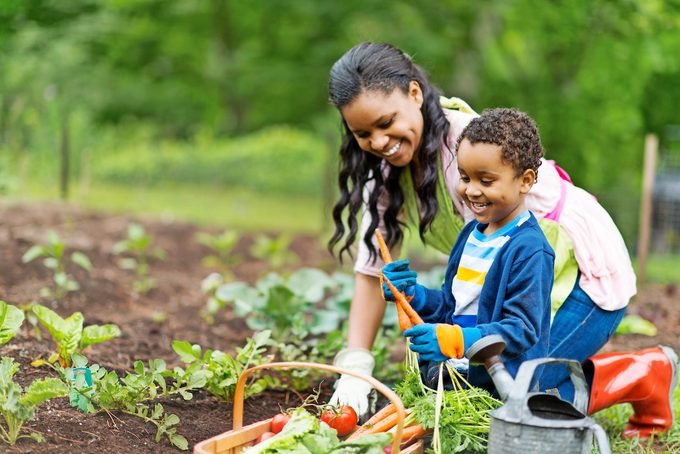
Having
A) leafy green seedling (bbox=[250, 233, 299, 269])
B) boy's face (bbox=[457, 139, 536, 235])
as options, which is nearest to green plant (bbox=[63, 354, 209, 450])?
boy's face (bbox=[457, 139, 536, 235])

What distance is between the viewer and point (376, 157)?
309 centimetres

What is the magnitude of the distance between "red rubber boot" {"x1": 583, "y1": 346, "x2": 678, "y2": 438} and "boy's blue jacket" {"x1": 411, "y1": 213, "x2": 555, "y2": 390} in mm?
540

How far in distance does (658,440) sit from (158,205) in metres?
7.65

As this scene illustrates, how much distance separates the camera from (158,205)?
998 cm

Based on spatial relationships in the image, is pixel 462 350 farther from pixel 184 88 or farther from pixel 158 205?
pixel 184 88

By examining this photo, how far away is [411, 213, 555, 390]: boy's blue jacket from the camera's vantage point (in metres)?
2.27

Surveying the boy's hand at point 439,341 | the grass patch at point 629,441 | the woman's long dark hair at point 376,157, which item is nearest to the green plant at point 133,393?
the boy's hand at point 439,341

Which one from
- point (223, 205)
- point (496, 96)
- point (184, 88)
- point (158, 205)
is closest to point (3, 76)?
point (158, 205)

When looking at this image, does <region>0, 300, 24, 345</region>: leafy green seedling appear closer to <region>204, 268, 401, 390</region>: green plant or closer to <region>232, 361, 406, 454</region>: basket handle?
<region>232, 361, 406, 454</region>: basket handle

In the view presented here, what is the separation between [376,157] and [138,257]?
3.42 meters

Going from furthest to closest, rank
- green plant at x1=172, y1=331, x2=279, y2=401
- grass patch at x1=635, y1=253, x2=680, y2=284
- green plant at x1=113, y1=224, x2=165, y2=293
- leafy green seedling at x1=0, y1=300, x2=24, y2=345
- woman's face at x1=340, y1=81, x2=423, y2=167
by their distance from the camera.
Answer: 1. grass patch at x1=635, y1=253, x2=680, y2=284
2. green plant at x1=113, y1=224, x2=165, y2=293
3. green plant at x1=172, y1=331, x2=279, y2=401
4. woman's face at x1=340, y1=81, x2=423, y2=167
5. leafy green seedling at x1=0, y1=300, x2=24, y2=345

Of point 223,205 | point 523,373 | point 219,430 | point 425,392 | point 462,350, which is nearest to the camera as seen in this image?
point 523,373

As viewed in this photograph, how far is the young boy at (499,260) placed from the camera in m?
2.27

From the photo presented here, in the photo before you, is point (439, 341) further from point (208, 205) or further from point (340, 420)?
point (208, 205)
